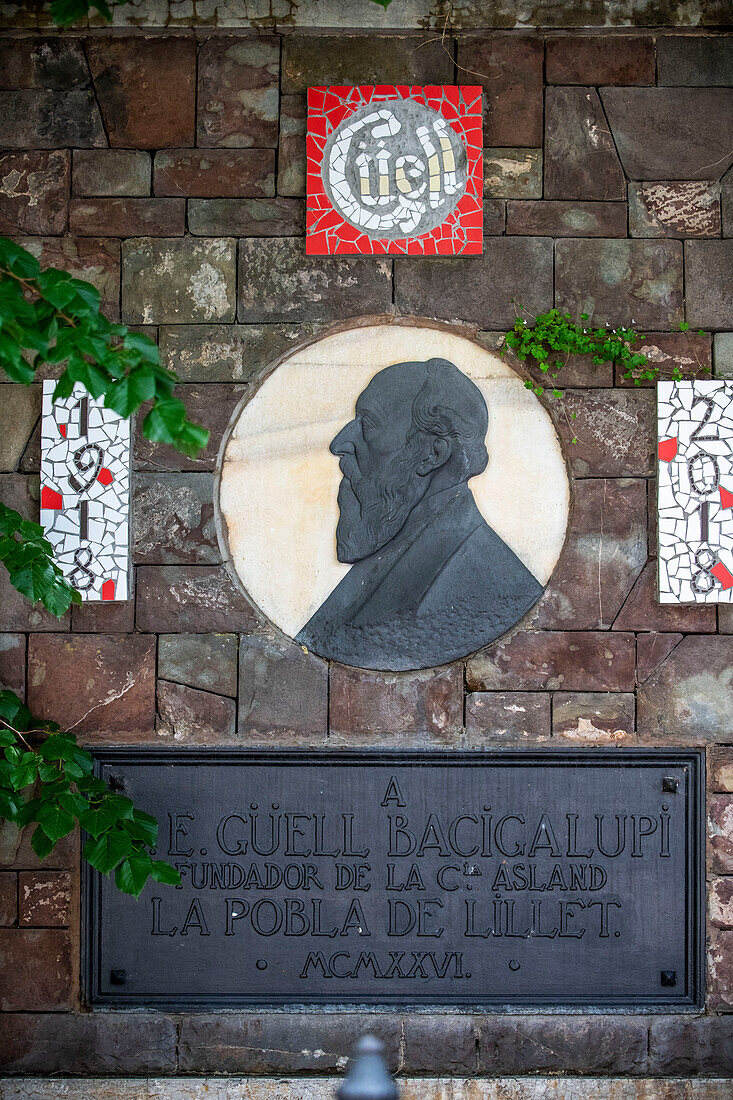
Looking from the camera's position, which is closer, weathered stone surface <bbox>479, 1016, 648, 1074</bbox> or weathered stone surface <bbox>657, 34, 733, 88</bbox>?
weathered stone surface <bbox>479, 1016, 648, 1074</bbox>

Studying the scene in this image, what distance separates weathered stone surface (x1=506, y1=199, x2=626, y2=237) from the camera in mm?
3465

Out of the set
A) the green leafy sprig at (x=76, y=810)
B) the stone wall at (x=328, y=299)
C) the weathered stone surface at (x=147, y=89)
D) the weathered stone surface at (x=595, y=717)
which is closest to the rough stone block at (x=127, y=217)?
the stone wall at (x=328, y=299)

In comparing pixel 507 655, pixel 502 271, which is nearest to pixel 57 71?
pixel 502 271

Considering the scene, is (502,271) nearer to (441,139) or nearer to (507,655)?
(441,139)

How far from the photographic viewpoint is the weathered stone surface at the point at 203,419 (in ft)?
A: 11.4

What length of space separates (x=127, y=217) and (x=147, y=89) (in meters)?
0.47

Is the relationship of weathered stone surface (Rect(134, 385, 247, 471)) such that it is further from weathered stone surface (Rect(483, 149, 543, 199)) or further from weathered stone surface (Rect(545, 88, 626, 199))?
weathered stone surface (Rect(545, 88, 626, 199))

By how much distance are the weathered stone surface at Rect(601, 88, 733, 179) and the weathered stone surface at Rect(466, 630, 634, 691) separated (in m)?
1.70

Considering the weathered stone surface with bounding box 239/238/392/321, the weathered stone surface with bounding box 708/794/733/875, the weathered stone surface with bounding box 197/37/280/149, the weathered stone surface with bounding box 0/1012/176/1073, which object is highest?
the weathered stone surface with bounding box 197/37/280/149

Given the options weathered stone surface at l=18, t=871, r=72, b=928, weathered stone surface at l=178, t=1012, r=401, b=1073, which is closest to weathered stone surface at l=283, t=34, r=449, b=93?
weathered stone surface at l=18, t=871, r=72, b=928

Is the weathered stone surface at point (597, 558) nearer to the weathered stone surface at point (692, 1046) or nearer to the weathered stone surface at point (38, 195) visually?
the weathered stone surface at point (692, 1046)

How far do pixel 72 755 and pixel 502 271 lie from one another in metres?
2.23

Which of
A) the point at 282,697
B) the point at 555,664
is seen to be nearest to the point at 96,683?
the point at 282,697

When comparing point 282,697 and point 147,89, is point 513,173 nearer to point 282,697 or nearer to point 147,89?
point 147,89
